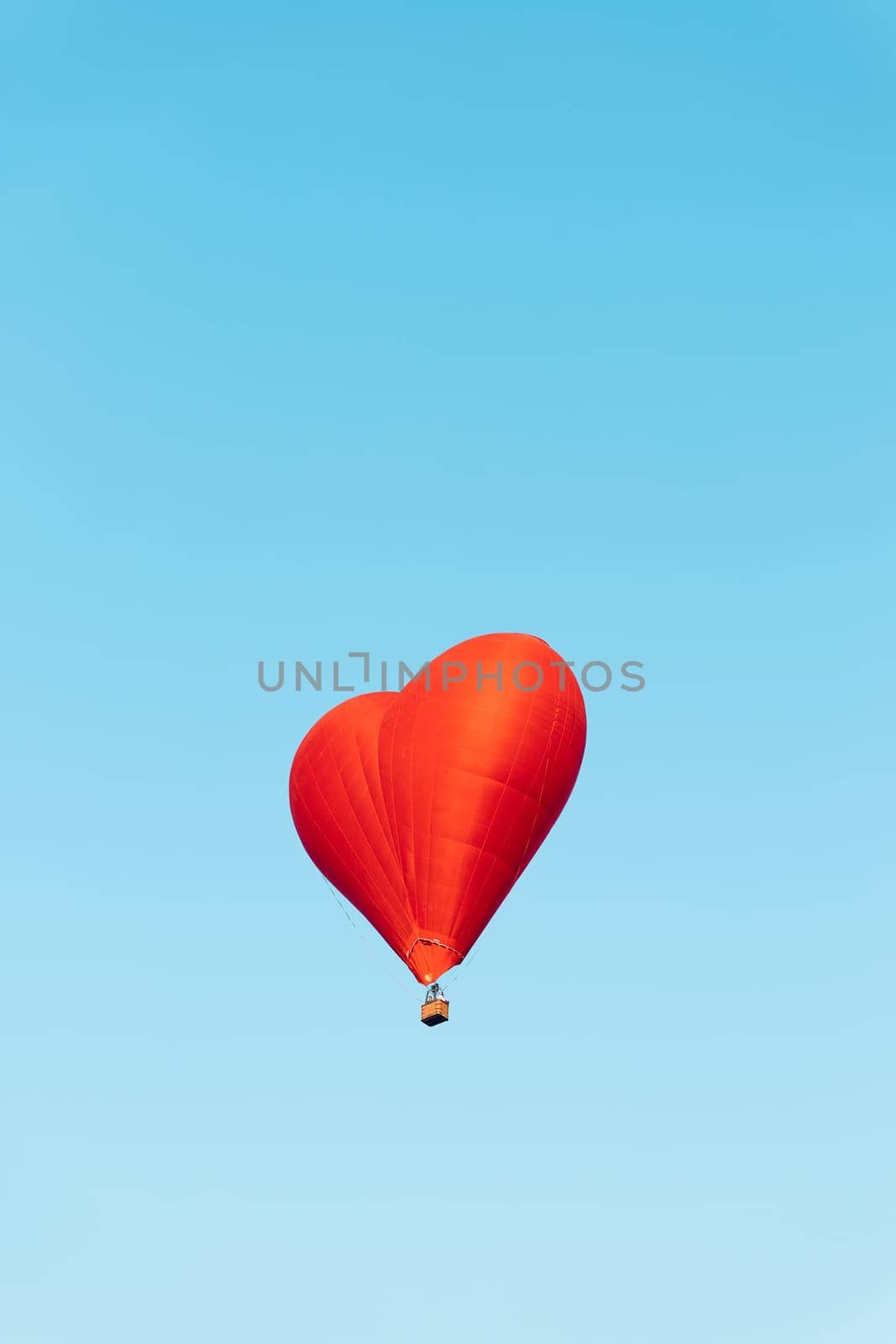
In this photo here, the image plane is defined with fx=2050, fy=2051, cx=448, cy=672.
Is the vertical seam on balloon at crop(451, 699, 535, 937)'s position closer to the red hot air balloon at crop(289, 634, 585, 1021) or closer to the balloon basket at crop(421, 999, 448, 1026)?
the red hot air balloon at crop(289, 634, 585, 1021)

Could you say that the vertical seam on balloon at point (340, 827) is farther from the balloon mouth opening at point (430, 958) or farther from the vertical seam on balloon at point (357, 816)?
the balloon mouth opening at point (430, 958)

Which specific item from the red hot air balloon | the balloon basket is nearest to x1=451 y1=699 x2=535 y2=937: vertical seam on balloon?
the red hot air balloon

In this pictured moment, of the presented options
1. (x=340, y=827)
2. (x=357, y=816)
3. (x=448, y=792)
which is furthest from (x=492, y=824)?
(x=340, y=827)

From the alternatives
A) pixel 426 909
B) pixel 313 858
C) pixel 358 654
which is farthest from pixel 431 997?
pixel 358 654

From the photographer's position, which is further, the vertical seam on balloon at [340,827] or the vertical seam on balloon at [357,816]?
the vertical seam on balloon at [340,827]

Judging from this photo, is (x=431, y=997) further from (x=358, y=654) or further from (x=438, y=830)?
(x=358, y=654)

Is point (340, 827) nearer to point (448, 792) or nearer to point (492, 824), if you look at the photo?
point (448, 792)

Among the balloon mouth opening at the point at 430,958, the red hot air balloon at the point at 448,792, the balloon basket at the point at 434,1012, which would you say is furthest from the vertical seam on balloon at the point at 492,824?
the balloon basket at the point at 434,1012
